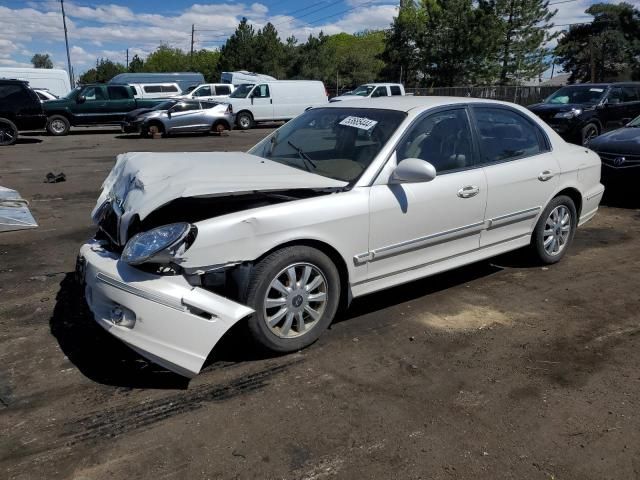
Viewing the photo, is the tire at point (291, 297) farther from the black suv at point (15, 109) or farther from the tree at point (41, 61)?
the tree at point (41, 61)

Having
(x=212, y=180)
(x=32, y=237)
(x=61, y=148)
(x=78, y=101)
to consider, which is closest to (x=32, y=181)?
(x=32, y=237)

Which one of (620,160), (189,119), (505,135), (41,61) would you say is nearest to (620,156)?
(620,160)

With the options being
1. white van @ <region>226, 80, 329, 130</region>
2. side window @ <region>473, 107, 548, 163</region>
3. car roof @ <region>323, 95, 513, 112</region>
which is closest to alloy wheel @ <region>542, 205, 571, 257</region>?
side window @ <region>473, 107, 548, 163</region>

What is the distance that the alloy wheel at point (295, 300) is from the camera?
3.36 metres

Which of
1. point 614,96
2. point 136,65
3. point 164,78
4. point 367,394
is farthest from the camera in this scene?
point 136,65

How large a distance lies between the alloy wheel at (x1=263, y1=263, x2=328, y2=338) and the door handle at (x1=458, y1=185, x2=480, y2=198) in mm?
1344

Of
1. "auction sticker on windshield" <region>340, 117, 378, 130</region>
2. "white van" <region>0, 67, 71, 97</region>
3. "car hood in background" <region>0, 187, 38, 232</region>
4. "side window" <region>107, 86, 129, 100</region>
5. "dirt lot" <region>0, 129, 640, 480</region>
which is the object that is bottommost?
"dirt lot" <region>0, 129, 640, 480</region>

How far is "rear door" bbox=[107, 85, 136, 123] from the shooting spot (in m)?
20.9

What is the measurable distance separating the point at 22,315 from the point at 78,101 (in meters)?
18.1

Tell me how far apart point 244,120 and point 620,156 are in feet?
60.9

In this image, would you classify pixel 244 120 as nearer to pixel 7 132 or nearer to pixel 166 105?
pixel 166 105

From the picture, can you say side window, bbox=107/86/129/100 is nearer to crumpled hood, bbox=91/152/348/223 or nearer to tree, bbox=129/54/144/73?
crumpled hood, bbox=91/152/348/223

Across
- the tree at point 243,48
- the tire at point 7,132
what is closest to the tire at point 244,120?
the tire at point 7,132

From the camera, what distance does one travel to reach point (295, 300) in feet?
11.3
